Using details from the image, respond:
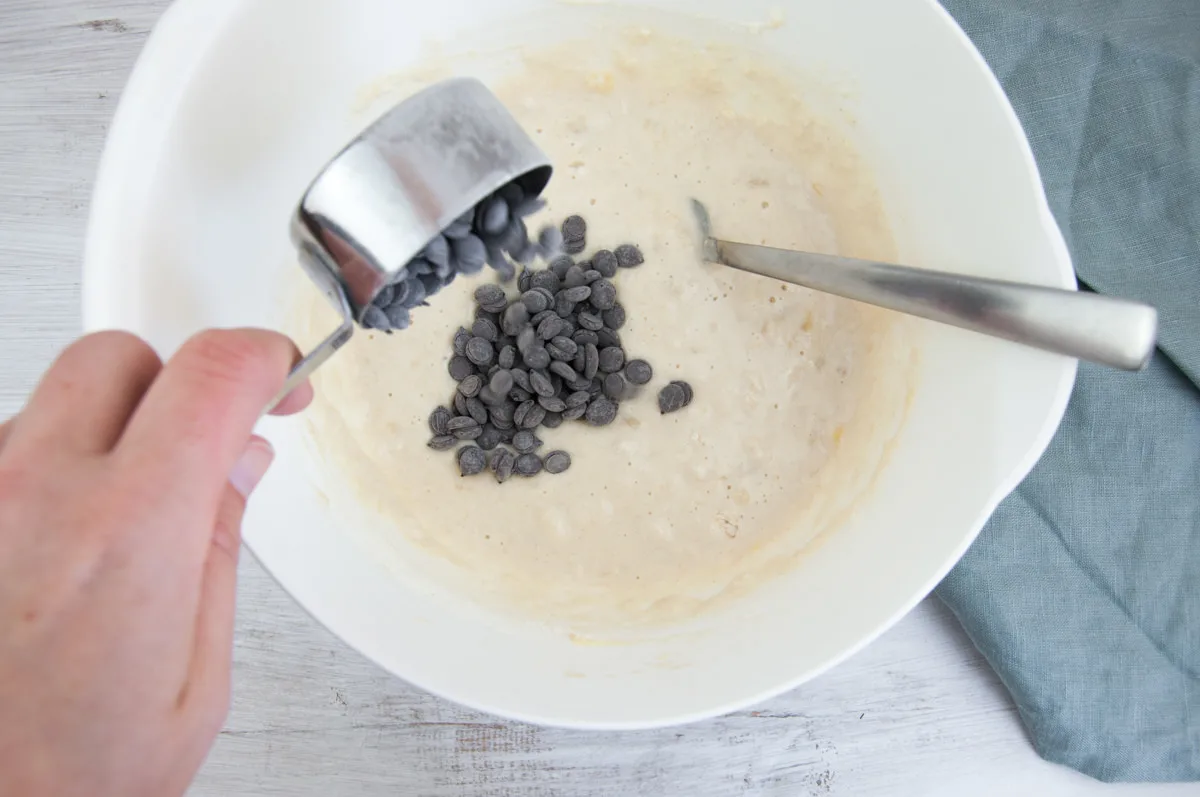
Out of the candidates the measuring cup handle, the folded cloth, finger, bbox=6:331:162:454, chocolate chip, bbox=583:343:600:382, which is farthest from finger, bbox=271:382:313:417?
the folded cloth

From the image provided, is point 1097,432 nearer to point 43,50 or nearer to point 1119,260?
point 1119,260

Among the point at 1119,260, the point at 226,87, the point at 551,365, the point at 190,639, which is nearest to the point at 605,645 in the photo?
the point at 551,365

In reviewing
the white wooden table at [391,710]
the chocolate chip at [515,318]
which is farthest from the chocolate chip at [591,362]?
the white wooden table at [391,710]

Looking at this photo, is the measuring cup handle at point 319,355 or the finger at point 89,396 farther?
the measuring cup handle at point 319,355

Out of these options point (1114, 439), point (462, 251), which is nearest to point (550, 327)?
point (462, 251)

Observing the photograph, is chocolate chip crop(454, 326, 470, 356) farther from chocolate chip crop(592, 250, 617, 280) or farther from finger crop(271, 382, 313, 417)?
finger crop(271, 382, 313, 417)

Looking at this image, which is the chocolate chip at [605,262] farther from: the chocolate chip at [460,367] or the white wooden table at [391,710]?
the white wooden table at [391,710]

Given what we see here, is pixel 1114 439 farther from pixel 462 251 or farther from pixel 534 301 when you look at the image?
pixel 462 251

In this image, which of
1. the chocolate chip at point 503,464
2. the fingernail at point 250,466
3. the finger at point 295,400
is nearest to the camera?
the fingernail at point 250,466
